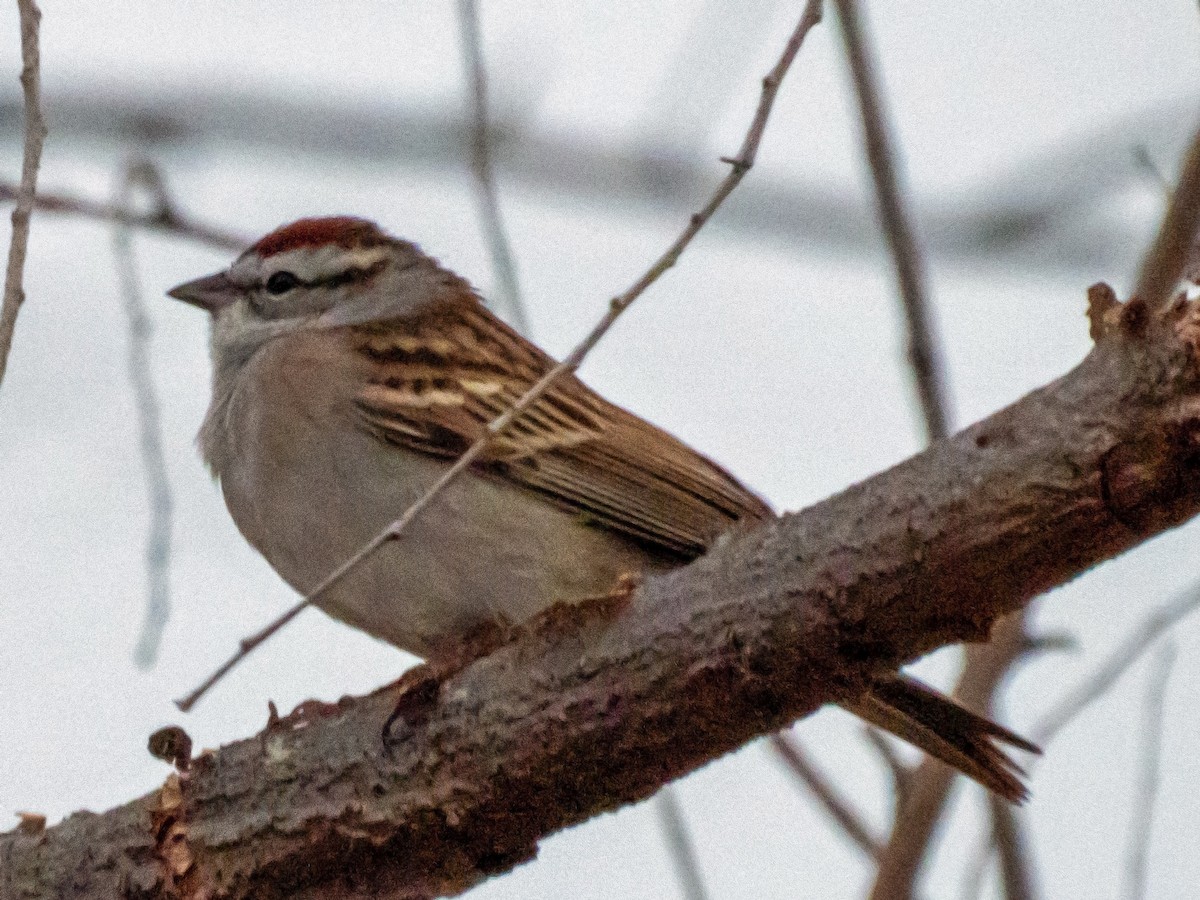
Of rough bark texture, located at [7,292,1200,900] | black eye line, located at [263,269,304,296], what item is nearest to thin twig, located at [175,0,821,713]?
rough bark texture, located at [7,292,1200,900]

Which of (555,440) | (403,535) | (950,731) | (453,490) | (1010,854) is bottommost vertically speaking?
(1010,854)

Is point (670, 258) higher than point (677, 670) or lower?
higher

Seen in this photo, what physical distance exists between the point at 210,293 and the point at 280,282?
256 millimetres

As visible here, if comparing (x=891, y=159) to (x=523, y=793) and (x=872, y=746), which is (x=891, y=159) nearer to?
(x=872, y=746)

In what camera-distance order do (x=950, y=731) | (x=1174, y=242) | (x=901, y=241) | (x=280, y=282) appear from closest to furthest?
1. (x=950, y=731)
2. (x=901, y=241)
3. (x=1174, y=242)
4. (x=280, y=282)

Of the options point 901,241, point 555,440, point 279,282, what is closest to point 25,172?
point 555,440

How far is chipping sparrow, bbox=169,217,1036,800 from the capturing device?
173 inches

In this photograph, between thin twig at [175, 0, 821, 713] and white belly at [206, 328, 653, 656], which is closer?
thin twig at [175, 0, 821, 713]

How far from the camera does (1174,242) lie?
14.7 feet

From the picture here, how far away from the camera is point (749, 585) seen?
11.0ft

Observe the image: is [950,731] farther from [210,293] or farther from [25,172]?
[210,293]

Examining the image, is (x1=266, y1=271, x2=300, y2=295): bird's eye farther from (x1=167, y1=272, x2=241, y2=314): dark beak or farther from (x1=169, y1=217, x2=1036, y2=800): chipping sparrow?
(x1=169, y1=217, x2=1036, y2=800): chipping sparrow

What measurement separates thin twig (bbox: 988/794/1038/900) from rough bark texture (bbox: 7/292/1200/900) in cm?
113

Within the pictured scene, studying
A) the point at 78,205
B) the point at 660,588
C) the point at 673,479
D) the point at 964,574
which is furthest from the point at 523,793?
the point at 78,205
